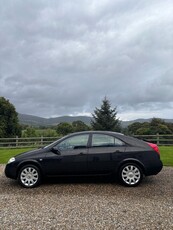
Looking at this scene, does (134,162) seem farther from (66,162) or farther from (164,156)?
(164,156)

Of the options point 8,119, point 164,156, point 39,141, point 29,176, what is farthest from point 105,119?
point 29,176

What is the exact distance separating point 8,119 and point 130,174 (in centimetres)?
3589

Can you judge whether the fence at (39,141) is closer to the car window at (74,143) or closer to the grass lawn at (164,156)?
the grass lawn at (164,156)

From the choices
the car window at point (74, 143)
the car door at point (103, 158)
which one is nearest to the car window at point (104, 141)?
the car door at point (103, 158)

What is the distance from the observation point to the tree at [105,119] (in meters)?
27.8

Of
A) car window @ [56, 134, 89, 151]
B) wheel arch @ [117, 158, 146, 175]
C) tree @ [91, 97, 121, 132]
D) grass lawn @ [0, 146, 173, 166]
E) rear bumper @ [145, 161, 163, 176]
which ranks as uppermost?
tree @ [91, 97, 121, 132]

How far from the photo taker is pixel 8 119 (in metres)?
40.8

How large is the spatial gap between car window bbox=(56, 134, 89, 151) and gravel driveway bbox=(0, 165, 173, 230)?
98 cm

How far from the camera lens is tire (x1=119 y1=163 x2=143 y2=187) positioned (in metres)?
7.12

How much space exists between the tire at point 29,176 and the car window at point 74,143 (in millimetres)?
844

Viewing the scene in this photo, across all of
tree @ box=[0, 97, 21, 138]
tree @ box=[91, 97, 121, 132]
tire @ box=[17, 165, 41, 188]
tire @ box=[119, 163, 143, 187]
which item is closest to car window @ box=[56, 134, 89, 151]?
tire @ box=[17, 165, 41, 188]

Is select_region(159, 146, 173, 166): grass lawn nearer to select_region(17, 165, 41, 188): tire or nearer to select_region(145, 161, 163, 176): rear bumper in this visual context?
select_region(145, 161, 163, 176): rear bumper

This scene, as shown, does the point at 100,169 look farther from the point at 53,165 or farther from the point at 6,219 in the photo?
the point at 6,219

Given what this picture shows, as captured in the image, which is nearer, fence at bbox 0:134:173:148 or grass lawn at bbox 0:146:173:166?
grass lawn at bbox 0:146:173:166
